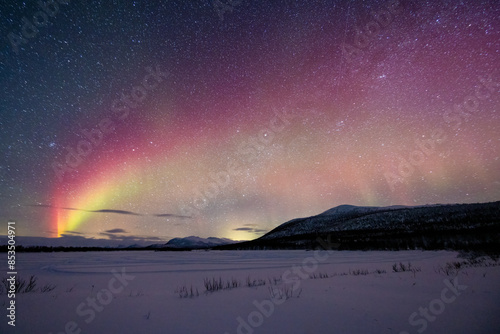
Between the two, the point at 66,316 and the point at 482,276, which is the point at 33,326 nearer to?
the point at 66,316

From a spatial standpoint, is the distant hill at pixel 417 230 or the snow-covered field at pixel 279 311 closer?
the snow-covered field at pixel 279 311

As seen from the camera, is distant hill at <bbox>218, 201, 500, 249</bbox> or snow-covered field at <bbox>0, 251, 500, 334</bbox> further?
distant hill at <bbox>218, 201, 500, 249</bbox>

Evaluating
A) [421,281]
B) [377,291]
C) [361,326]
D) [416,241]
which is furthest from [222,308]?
[416,241]

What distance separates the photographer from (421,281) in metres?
6.50

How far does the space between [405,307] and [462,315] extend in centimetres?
81

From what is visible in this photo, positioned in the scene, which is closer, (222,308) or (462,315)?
(462,315)

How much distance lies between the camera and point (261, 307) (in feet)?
14.5

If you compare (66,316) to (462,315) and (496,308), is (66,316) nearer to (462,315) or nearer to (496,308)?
(462,315)

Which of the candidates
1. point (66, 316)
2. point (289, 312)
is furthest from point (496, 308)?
point (66, 316)

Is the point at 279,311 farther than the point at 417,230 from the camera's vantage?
No

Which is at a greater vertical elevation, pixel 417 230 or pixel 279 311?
pixel 417 230

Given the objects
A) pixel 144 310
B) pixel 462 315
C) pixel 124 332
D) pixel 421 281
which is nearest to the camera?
pixel 124 332

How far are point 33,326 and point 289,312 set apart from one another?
13.5 ft

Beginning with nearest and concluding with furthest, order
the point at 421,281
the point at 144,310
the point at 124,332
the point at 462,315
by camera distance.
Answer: the point at 124,332 → the point at 462,315 → the point at 144,310 → the point at 421,281
